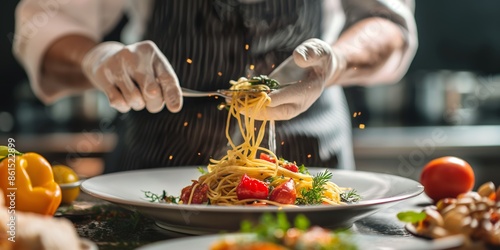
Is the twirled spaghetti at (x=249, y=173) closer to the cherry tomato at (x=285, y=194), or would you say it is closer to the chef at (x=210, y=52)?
the cherry tomato at (x=285, y=194)

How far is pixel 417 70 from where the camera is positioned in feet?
16.4

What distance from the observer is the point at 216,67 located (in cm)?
210

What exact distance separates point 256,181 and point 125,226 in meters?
0.27

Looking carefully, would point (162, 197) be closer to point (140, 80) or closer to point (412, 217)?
point (140, 80)

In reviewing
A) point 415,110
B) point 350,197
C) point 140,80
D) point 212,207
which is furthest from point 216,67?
point 415,110

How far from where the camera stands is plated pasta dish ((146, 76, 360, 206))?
1357mm

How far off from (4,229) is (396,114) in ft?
13.5

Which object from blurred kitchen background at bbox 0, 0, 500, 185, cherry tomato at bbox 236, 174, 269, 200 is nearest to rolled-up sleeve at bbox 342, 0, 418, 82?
cherry tomato at bbox 236, 174, 269, 200

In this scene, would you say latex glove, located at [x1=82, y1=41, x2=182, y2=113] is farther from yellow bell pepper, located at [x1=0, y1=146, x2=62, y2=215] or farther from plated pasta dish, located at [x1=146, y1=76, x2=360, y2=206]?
yellow bell pepper, located at [x1=0, y1=146, x2=62, y2=215]

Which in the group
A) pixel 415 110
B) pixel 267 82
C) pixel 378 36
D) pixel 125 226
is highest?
pixel 378 36

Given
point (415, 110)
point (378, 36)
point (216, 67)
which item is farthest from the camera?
point (415, 110)

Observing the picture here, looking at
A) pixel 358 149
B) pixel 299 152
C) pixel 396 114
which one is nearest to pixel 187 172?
pixel 299 152

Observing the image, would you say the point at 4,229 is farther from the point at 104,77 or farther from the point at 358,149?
the point at 358,149

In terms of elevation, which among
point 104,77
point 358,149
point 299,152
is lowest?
point 358,149
